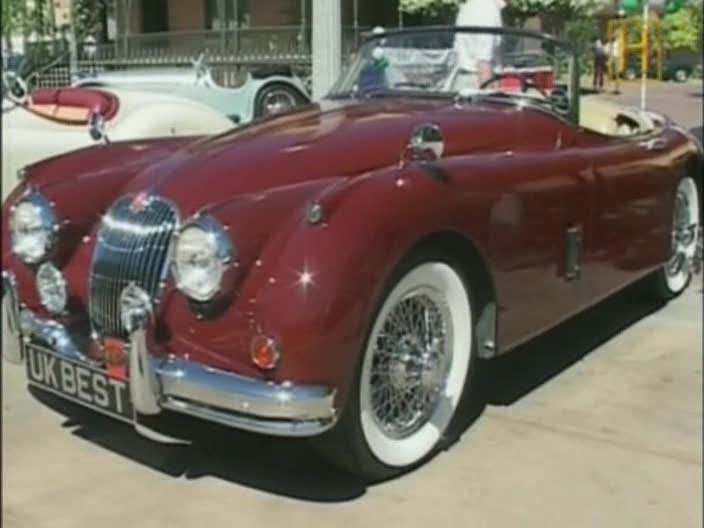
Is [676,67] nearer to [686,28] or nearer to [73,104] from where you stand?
[686,28]

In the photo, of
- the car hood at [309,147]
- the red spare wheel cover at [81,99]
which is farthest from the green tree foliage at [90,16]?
the car hood at [309,147]

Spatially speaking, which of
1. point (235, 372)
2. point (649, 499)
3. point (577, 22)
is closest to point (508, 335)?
point (649, 499)

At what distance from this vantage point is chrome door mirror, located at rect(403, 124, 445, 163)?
276 cm

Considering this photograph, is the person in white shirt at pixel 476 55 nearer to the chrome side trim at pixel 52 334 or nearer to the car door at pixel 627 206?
the car door at pixel 627 206

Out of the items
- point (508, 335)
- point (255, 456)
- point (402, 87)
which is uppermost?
point (402, 87)

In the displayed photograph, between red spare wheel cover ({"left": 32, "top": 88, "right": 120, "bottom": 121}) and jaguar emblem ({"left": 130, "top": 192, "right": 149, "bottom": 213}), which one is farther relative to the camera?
red spare wheel cover ({"left": 32, "top": 88, "right": 120, "bottom": 121})

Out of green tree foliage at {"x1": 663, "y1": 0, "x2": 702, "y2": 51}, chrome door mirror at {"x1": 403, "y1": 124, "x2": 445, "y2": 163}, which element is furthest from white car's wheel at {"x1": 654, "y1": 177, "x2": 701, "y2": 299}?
chrome door mirror at {"x1": 403, "y1": 124, "x2": 445, "y2": 163}

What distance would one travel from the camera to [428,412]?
2.91m

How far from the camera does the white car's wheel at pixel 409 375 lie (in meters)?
2.60

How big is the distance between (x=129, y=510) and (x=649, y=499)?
1.27 meters

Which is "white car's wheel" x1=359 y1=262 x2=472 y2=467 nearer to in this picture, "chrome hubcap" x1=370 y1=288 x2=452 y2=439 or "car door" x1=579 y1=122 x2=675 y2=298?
"chrome hubcap" x1=370 y1=288 x2=452 y2=439

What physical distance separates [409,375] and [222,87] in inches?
72.2

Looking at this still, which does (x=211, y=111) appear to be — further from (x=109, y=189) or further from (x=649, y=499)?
(x=649, y=499)

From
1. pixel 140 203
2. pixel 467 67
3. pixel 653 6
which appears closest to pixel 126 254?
pixel 140 203
